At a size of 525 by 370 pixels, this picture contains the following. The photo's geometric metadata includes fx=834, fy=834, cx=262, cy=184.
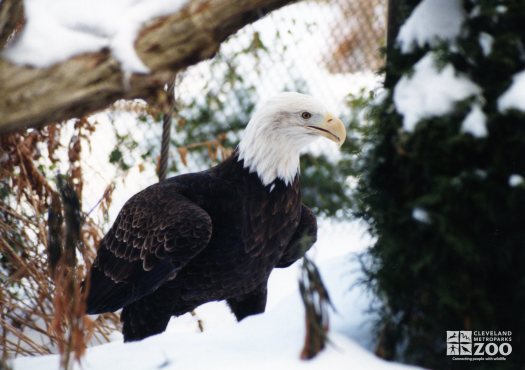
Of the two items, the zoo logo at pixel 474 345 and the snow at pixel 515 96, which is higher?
the snow at pixel 515 96

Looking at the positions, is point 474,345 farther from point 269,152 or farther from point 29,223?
point 29,223

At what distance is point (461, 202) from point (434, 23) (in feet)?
1.81

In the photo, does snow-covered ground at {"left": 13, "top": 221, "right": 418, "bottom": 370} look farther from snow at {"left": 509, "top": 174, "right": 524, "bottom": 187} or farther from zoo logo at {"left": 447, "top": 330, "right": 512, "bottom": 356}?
snow at {"left": 509, "top": 174, "right": 524, "bottom": 187}

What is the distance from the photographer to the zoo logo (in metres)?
2.47

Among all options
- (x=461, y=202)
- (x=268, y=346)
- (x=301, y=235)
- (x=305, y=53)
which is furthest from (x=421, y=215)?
(x=305, y=53)

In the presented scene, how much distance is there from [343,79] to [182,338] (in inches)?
167

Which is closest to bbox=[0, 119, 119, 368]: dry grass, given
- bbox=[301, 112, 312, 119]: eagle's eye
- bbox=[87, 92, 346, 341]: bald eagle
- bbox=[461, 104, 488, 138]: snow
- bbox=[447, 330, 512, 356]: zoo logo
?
bbox=[87, 92, 346, 341]: bald eagle

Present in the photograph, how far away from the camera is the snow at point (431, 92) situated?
7.91 feet

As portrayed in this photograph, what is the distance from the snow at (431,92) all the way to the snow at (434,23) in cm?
7

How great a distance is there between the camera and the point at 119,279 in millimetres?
3684

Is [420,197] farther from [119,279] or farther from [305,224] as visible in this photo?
[119,279]

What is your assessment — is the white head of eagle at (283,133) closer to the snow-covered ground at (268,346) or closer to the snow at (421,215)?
the snow-covered ground at (268,346)

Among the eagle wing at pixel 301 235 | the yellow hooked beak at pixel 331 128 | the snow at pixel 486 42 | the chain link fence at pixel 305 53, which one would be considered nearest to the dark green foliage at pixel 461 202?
the snow at pixel 486 42

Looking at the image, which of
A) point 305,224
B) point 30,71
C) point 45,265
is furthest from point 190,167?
point 30,71
